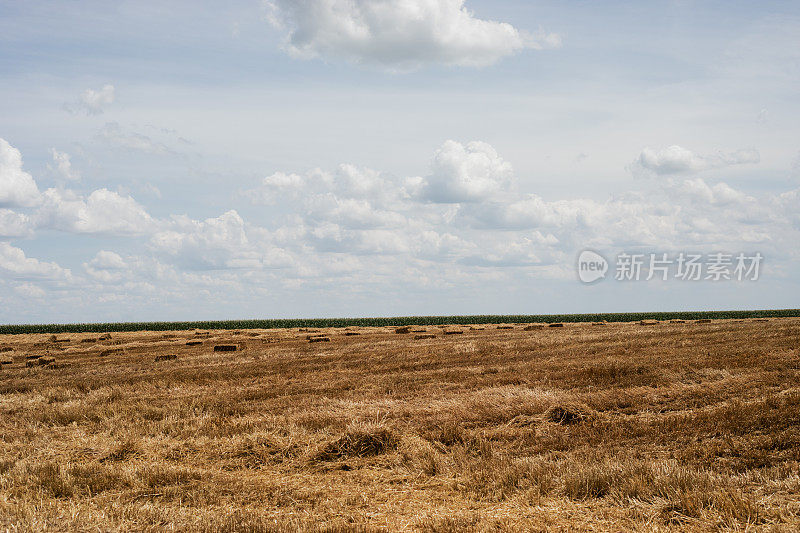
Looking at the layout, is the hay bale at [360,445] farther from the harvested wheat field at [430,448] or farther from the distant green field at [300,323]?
the distant green field at [300,323]

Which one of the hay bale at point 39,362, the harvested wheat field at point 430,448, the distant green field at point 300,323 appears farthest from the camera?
the distant green field at point 300,323

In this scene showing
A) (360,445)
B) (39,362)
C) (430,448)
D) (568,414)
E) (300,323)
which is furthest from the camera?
(300,323)

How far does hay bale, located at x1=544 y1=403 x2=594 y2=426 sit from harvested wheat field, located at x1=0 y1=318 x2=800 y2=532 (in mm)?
43

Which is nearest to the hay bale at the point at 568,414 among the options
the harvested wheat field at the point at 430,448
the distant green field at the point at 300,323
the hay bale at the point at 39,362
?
the harvested wheat field at the point at 430,448

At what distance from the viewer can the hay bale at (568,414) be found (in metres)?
13.0

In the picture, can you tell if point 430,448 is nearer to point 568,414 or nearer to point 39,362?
point 568,414

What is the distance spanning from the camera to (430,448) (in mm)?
11445

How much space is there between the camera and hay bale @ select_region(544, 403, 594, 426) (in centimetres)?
1305

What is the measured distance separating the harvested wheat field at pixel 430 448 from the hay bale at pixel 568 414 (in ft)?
0.14

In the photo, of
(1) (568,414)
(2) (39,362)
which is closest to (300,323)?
(2) (39,362)

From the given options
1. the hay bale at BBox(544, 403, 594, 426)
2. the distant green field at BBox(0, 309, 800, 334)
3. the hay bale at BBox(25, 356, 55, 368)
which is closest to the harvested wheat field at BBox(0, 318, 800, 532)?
the hay bale at BBox(544, 403, 594, 426)

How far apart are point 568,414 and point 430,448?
3.69 meters

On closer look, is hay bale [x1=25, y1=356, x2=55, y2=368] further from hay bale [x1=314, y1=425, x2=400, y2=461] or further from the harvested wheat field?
hay bale [x1=314, y1=425, x2=400, y2=461]

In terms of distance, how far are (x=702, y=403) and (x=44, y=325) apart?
11745 centimetres
